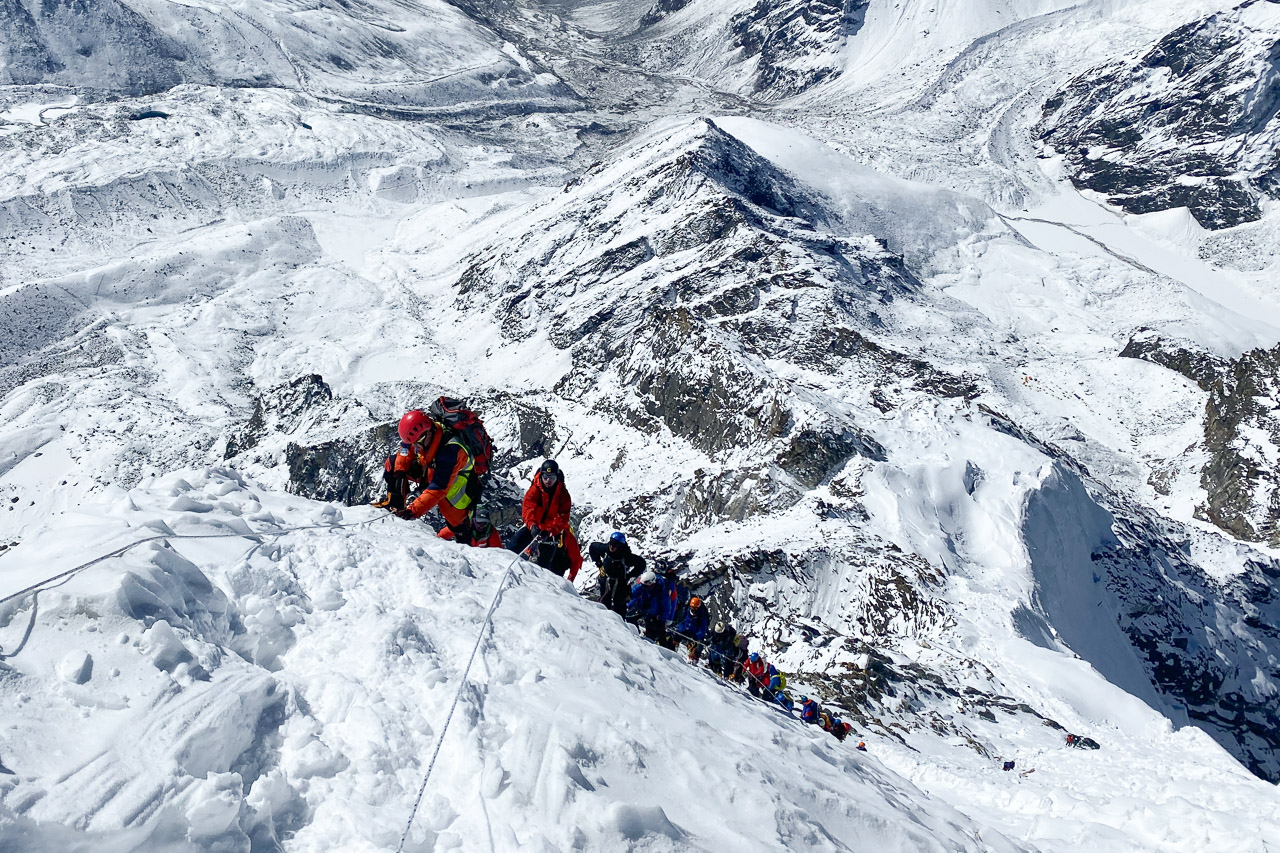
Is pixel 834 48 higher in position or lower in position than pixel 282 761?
higher

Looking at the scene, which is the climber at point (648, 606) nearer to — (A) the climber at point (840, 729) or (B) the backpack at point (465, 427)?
(B) the backpack at point (465, 427)

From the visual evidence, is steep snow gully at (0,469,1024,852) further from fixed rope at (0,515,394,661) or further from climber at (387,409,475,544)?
climber at (387,409,475,544)

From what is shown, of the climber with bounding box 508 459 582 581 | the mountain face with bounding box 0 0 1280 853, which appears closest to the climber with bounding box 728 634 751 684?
the mountain face with bounding box 0 0 1280 853

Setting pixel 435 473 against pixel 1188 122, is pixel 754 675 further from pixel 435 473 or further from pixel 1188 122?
pixel 1188 122

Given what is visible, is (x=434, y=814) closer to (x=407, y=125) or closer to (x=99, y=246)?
(x=99, y=246)

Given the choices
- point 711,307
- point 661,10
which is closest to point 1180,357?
point 711,307

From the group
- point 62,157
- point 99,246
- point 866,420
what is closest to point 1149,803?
point 866,420

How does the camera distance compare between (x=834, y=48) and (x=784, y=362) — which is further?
(x=834, y=48)
